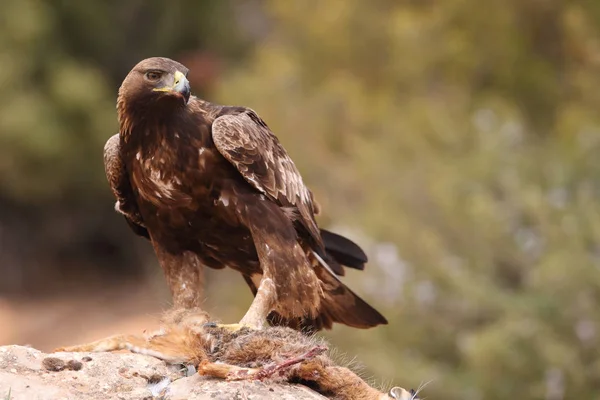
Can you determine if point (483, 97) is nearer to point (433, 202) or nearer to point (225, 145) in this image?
point (433, 202)

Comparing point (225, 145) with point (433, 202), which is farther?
point (433, 202)

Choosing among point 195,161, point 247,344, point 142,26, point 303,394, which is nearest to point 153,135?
point 195,161

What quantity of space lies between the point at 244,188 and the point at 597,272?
6.08 metres

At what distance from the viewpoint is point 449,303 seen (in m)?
11.5

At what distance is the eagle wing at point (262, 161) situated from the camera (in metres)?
5.15

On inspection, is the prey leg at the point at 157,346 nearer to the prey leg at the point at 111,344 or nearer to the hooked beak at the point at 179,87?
the prey leg at the point at 111,344

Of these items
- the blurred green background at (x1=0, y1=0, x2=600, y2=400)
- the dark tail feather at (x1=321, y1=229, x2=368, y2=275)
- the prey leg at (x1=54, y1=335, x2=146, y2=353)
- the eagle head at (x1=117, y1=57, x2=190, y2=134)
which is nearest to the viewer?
the prey leg at (x1=54, y1=335, x2=146, y2=353)

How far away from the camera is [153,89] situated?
5.02m

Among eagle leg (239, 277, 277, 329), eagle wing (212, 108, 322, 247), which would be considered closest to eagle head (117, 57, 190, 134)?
eagle wing (212, 108, 322, 247)

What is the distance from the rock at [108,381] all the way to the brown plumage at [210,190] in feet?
1.74

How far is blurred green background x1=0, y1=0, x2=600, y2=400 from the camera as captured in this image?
10.8m

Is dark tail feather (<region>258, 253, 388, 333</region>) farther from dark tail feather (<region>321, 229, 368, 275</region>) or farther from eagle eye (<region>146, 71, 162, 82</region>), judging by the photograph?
eagle eye (<region>146, 71, 162, 82</region>)

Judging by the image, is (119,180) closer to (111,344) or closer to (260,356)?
(111,344)

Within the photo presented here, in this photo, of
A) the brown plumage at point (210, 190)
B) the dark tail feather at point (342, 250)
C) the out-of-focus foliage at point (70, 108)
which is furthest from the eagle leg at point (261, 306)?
the out-of-focus foliage at point (70, 108)
